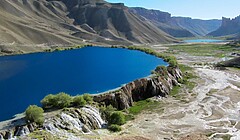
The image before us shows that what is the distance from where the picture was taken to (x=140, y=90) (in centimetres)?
7744

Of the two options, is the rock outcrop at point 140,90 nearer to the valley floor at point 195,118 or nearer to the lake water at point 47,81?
the valley floor at point 195,118

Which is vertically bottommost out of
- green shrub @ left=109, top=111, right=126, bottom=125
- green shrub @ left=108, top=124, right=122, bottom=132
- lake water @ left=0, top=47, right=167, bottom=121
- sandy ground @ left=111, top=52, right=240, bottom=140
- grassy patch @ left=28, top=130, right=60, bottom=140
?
sandy ground @ left=111, top=52, right=240, bottom=140

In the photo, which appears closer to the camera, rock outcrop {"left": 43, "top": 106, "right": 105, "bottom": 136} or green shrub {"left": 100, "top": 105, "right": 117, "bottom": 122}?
rock outcrop {"left": 43, "top": 106, "right": 105, "bottom": 136}

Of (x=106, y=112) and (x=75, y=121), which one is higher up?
(x=75, y=121)

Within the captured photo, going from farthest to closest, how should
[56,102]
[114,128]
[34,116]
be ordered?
[56,102] < [114,128] < [34,116]

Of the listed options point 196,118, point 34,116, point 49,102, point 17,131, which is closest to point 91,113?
point 49,102

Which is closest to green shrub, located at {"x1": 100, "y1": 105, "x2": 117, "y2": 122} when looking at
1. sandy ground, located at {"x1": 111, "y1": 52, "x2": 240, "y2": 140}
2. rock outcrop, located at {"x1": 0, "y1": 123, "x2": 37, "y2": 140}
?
sandy ground, located at {"x1": 111, "y1": 52, "x2": 240, "y2": 140}

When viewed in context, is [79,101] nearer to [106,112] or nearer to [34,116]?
[106,112]

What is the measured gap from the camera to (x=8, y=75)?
311ft

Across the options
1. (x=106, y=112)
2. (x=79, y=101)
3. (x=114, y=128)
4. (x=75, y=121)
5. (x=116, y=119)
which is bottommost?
(x=114, y=128)

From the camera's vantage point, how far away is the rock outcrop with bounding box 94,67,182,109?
217ft

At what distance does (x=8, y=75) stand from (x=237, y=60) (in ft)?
342

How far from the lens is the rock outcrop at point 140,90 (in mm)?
66125

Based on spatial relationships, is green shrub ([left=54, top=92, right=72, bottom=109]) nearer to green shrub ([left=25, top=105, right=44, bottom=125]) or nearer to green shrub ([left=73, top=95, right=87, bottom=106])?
green shrub ([left=73, top=95, right=87, bottom=106])
